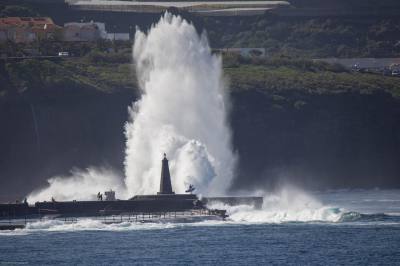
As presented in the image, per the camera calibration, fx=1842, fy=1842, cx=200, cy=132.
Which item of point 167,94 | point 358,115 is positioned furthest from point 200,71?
point 358,115

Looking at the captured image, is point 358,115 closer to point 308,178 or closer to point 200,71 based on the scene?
point 308,178

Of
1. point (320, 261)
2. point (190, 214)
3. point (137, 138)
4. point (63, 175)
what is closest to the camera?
point (320, 261)

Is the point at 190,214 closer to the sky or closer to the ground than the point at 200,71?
closer to the ground

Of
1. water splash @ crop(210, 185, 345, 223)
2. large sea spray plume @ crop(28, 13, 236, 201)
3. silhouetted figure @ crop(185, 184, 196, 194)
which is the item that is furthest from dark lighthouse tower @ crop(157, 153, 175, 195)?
large sea spray plume @ crop(28, 13, 236, 201)

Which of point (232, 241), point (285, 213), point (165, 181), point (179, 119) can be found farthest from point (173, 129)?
point (232, 241)

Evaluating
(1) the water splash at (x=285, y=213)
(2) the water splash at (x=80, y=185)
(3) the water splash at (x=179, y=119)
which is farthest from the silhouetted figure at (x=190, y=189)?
(2) the water splash at (x=80, y=185)

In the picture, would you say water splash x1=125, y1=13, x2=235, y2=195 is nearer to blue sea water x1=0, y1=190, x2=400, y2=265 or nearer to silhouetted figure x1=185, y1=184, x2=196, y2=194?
silhouetted figure x1=185, y1=184, x2=196, y2=194
